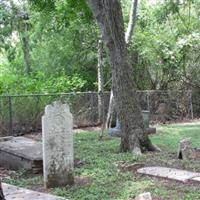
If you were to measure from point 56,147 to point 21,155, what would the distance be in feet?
6.26

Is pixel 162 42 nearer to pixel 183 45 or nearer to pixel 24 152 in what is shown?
pixel 183 45

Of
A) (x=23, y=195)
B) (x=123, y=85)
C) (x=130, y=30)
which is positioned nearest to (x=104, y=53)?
(x=130, y=30)

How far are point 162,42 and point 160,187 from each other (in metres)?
13.1

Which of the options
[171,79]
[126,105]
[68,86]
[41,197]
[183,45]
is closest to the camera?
[41,197]

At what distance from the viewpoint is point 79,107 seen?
1681 centimetres

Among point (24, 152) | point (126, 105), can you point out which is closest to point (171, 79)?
point (126, 105)

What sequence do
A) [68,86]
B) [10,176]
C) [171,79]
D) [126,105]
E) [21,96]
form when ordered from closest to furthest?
[10,176] → [126,105] → [21,96] → [68,86] → [171,79]

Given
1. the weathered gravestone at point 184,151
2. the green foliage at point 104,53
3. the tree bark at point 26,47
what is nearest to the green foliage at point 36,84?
the green foliage at point 104,53

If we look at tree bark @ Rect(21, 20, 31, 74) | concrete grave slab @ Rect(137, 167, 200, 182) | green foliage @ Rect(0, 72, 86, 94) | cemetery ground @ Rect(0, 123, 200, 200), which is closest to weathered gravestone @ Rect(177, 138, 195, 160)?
cemetery ground @ Rect(0, 123, 200, 200)

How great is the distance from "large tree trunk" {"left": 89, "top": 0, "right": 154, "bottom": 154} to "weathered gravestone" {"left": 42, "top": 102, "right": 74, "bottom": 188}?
2.85 meters

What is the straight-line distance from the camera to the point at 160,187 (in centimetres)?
658

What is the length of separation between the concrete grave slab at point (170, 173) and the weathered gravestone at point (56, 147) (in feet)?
4.65

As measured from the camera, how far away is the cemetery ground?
6.29 metres

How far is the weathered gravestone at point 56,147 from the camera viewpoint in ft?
22.3
